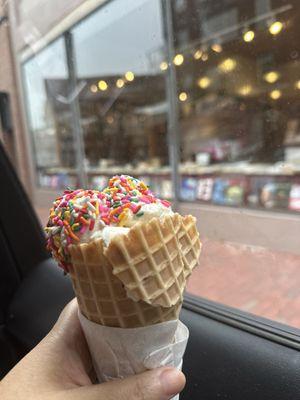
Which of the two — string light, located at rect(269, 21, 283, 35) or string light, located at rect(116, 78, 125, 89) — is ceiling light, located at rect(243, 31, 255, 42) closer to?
string light, located at rect(269, 21, 283, 35)

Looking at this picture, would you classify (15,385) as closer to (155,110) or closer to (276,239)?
(276,239)

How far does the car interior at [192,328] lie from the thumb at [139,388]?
1.26 ft

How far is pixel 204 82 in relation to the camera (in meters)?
3.07

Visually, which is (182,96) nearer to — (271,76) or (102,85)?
(102,85)

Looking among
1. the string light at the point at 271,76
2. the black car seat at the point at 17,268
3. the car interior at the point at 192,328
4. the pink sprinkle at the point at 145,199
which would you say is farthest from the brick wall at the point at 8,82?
the pink sprinkle at the point at 145,199

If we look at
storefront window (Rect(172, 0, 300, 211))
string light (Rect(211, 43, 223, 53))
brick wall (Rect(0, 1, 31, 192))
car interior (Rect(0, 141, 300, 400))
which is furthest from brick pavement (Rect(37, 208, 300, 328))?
brick wall (Rect(0, 1, 31, 192))

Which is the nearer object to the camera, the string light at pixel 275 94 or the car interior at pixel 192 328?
the car interior at pixel 192 328

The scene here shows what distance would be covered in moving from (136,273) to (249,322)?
64cm

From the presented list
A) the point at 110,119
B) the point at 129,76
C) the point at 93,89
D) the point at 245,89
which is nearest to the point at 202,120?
the point at 110,119

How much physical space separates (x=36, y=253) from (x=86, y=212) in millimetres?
1364

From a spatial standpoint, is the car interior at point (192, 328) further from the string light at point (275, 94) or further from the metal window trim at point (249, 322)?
the string light at point (275, 94)

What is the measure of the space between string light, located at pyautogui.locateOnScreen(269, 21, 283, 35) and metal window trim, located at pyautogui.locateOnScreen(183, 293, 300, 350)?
1.22 meters

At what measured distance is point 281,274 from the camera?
2.04m

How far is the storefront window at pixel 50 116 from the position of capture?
3.14 m
